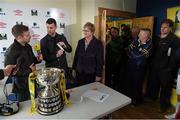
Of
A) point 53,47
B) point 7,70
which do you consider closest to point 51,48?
point 53,47

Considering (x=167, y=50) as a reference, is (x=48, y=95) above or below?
below

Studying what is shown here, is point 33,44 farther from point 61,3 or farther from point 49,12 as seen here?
point 61,3

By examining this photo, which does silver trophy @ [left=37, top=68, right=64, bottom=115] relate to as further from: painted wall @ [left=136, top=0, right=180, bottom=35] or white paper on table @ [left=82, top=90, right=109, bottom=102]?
painted wall @ [left=136, top=0, right=180, bottom=35]

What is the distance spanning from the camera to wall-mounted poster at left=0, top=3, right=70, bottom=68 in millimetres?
2191

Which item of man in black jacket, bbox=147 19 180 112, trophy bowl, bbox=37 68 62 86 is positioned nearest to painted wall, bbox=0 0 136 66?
man in black jacket, bbox=147 19 180 112

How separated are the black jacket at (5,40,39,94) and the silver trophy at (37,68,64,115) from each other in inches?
19.6

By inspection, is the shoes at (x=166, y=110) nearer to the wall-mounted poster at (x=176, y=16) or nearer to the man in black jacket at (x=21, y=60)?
the wall-mounted poster at (x=176, y=16)

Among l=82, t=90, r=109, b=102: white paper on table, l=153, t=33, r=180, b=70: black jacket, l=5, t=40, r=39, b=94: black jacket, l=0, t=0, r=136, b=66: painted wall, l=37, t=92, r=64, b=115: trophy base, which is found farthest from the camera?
l=0, t=0, r=136, b=66: painted wall

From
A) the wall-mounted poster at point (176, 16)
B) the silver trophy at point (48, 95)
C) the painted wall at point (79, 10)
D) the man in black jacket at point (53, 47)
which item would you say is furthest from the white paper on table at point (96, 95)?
the wall-mounted poster at point (176, 16)

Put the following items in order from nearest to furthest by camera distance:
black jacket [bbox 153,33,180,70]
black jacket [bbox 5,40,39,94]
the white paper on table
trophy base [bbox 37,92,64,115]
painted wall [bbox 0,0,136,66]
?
trophy base [bbox 37,92,64,115], the white paper on table, black jacket [bbox 5,40,39,94], black jacket [bbox 153,33,180,70], painted wall [bbox 0,0,136,66]

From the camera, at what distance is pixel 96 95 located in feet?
4.87

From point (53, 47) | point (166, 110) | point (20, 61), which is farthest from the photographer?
point (166, 110)

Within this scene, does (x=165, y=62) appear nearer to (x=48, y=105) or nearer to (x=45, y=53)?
(x=45, y=53)

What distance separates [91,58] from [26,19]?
45.8 inches
